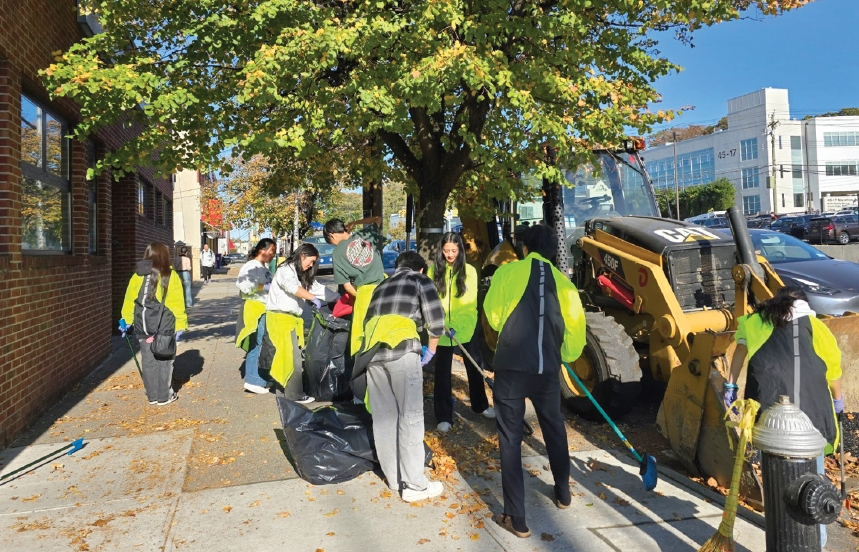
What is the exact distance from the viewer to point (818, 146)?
211 feet

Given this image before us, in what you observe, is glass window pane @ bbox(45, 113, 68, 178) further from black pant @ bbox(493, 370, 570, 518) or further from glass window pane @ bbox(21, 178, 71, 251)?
black pant @ bbox(493, 370, 570, 518)

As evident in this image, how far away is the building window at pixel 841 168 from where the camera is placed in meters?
64.2

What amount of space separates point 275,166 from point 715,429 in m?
7.99

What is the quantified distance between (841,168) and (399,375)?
2908 inches

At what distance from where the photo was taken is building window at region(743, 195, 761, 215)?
66750 mm

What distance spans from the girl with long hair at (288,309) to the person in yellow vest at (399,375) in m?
2.17

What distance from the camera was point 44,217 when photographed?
6.81m

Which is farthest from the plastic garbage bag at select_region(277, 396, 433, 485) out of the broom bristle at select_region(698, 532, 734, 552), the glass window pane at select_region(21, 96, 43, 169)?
the glass window pane at select_region(21, 96, 43, 169)

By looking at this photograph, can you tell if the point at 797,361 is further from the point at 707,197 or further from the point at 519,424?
the point at 707,197

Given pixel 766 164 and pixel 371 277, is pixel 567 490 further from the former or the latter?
pixel 766 164

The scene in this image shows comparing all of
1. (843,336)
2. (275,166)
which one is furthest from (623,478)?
(275,166)

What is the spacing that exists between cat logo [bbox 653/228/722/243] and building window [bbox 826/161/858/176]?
2751 inches

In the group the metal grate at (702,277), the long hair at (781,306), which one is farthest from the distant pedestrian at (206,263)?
the long hair at (781,306)

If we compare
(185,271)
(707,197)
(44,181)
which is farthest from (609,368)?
(707,197)
